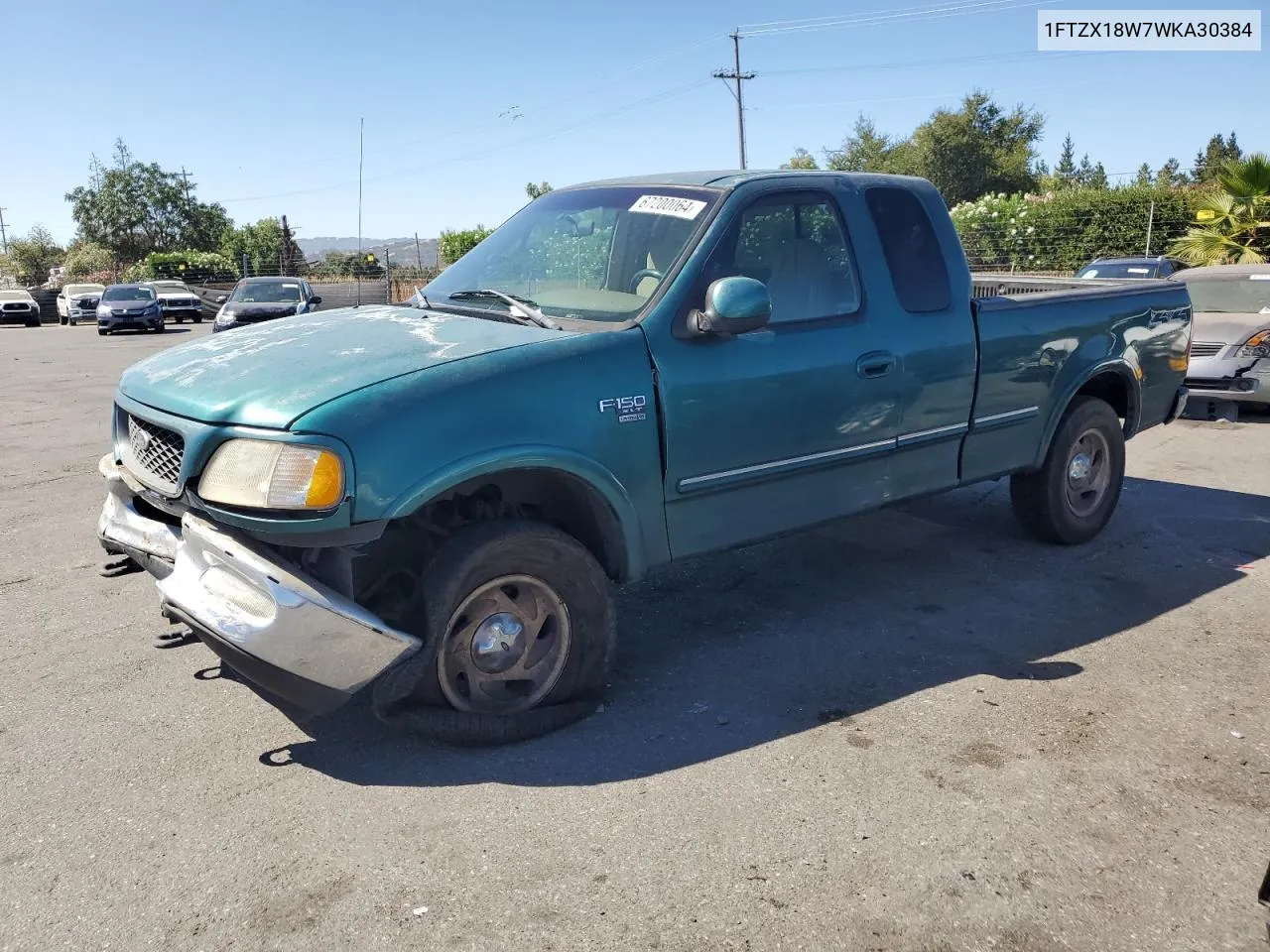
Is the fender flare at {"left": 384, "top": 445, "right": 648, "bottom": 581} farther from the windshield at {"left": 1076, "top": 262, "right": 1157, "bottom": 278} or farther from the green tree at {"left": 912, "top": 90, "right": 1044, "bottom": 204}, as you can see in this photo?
the green tree at {"left": 912, "top": 90, "right": 1044, "bottom": 204}

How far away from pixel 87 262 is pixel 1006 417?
69.4m

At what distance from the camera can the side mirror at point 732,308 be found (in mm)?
3865

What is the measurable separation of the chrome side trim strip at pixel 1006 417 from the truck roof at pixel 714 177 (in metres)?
1.31

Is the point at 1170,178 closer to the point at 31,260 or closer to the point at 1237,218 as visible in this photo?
the point at 1237,218

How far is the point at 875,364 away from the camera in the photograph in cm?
456

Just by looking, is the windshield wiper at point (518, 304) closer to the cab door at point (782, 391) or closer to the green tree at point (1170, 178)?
the cab door at point (782, 391)

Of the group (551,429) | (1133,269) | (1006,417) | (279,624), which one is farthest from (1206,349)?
(279,624)

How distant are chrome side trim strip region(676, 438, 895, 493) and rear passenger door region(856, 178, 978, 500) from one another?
19 cm

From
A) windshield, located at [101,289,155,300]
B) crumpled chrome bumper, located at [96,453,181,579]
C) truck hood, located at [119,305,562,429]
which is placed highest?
windshield, located at [101,289,155,300]

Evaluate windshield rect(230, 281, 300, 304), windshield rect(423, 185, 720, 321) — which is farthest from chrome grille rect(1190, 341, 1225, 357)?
windshield rect(230, 281, 300, 304)

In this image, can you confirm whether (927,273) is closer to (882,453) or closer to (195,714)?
(882,453)

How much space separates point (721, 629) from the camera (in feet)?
15.6

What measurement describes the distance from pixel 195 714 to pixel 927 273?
3683 mm

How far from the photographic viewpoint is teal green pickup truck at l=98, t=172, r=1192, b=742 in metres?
3.21
